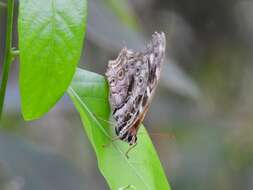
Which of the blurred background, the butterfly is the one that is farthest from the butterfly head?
the blurred background

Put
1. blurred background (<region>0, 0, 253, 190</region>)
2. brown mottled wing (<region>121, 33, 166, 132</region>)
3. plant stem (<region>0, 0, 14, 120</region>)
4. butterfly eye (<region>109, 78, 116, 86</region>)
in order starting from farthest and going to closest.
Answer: blurred background (<region>0, 0, 253, 190</region>) < butterfly eye (<region>109, 78, 116, 86</region>) < brown mottled wing (<region>121, 33, 166, 132</region>) < plant stem (<region>0, 0, 14, 120</region>)

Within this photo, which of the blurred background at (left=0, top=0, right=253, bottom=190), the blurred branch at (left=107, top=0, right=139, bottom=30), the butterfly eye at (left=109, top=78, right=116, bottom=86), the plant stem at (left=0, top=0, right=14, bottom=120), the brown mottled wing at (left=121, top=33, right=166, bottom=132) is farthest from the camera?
the blurred background at (left=0, top=0, right=253, bottom=190)

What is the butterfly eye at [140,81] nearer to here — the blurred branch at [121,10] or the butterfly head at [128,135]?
the butterfly head at [128,135]

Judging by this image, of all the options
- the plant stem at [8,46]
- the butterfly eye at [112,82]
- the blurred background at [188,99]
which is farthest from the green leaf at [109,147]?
the blurred background at [188,99]

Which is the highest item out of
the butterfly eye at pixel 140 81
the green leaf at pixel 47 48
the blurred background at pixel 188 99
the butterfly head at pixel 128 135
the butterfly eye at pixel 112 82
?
the green leaf at pixel 47 48

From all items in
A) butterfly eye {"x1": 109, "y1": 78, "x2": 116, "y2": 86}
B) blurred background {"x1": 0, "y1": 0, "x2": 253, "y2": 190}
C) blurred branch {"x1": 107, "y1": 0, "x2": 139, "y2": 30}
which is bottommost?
blurred background {"x1": 0, "y1": 0, "x2": 253, "y2": 190}

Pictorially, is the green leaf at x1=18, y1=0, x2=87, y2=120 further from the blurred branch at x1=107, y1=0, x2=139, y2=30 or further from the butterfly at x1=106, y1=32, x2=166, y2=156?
the blurred branch at x1=107, y1=0, x2=139, y2=30
